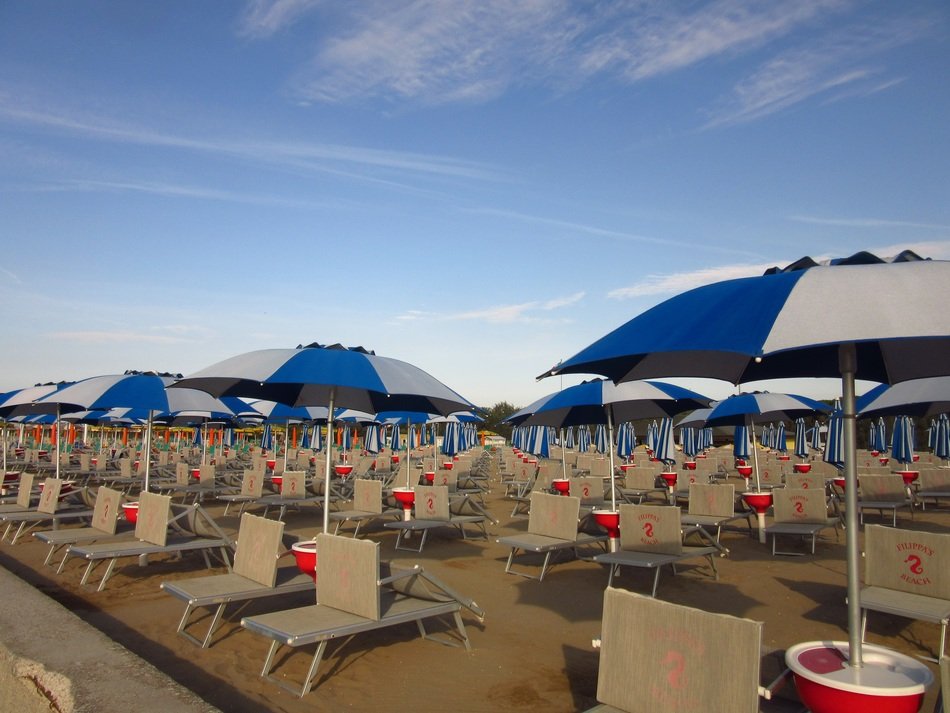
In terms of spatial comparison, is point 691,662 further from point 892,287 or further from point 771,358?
point 771,358

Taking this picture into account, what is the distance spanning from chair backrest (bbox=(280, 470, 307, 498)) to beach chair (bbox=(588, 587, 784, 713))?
9087 mm

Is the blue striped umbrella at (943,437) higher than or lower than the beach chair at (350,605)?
higher

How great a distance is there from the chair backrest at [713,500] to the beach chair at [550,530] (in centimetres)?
173

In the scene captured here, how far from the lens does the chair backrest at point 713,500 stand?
8570 millimetres

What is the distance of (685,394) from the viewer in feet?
26.1

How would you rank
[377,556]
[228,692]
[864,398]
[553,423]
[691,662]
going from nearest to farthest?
1. [691,662]
2. [228,692]
3. [377,556]
4. [864,398]
5. [553,423]

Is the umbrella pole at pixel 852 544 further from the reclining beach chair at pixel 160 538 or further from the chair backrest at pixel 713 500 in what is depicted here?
the chair backrest at pixel 713 500

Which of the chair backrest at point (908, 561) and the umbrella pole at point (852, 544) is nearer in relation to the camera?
the umbrella pole at point (852, 544)

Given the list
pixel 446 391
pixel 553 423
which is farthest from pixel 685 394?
pixel 446 391

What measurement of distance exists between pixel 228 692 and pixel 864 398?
6.81m

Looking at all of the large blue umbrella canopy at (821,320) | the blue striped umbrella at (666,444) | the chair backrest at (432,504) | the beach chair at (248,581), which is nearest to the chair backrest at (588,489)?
the chair backrest at (432,504)

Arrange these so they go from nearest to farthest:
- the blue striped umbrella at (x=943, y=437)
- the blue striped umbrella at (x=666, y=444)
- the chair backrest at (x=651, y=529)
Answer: the chair backrest at (x=651, y=529) < the blue striped umbrella at (x=943, y=437) < the blue striped umbrella at (x=666, y=444)

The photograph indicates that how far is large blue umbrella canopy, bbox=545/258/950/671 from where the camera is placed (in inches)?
93.7

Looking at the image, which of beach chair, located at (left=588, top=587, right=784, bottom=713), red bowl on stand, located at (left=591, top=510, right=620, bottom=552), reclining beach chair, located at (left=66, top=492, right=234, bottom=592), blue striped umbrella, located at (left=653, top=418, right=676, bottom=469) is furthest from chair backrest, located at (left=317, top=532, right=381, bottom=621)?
blue striped umbrella, located at (left=653, top=418, right=676, bottom=469)
